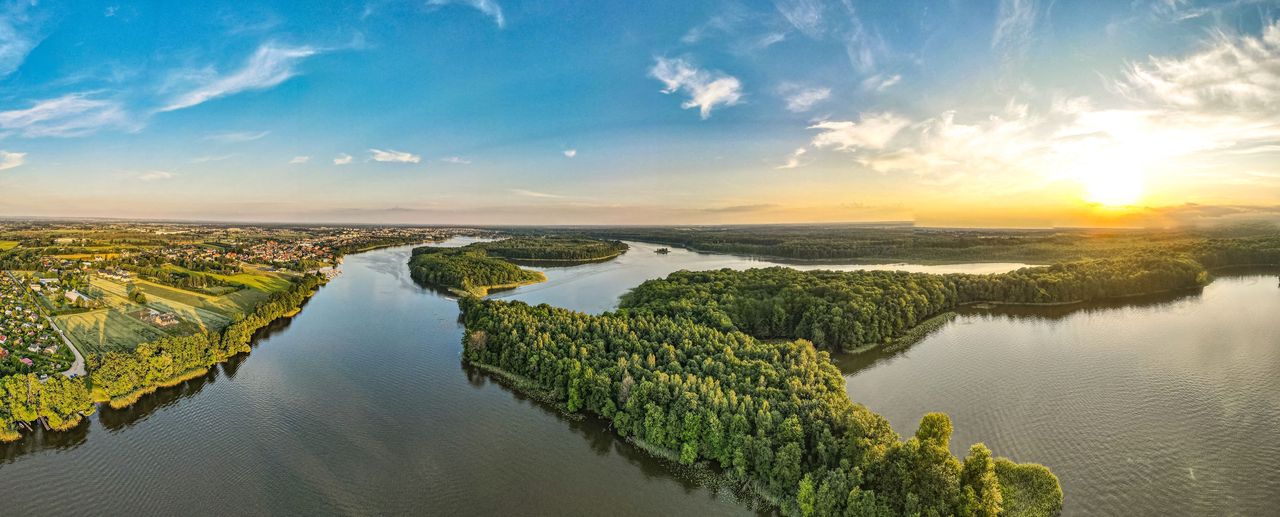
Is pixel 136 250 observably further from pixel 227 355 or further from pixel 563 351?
pixel 563 351

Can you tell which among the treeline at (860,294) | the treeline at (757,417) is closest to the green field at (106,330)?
the treeline at (757,417)

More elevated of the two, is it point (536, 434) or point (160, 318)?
point (160, 318)

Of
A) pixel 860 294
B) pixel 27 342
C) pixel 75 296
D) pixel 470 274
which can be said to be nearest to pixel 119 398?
pixel 27 342

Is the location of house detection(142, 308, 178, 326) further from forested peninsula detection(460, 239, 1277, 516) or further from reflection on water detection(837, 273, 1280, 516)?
reflection on water detection(837, 273, 1280, 516)

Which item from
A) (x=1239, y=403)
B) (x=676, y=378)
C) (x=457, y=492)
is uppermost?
(x=676, y=378)

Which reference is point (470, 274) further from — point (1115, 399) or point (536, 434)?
point (1115, 399)

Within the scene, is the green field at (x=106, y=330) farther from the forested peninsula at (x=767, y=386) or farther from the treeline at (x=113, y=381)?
the forested peninsula at (x=767, y=386)

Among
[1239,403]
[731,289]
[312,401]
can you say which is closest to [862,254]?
[731,289]

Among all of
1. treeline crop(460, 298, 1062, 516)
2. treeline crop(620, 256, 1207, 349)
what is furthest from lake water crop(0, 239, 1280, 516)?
treeline crop(620, 256, 1207, 349)
